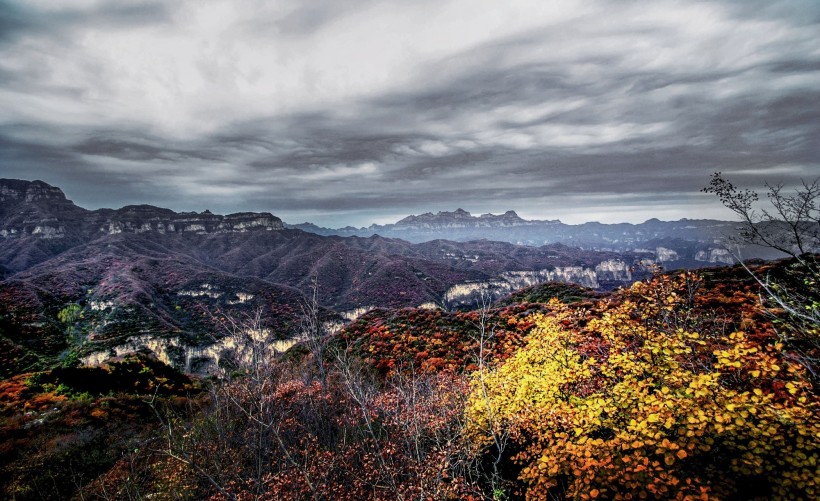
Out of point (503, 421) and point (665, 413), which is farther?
point (503, 421)

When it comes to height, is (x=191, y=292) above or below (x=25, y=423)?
below

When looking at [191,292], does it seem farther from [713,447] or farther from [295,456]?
[713,447]

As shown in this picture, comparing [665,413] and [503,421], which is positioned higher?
[665,413]

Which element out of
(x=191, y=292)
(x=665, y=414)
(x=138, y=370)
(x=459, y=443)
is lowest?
(x=191, y=292)

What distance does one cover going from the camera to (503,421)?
18.3 metres

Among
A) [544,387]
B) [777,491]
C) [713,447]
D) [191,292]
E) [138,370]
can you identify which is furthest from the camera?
[191,292]

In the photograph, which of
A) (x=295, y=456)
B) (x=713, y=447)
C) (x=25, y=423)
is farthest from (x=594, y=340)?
(x=25, y=423)

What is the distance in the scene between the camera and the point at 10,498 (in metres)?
17.1

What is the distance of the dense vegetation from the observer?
10898 mm

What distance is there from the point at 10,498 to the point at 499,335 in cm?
3484

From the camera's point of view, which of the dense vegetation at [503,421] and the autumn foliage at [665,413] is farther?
the dense vegetation at [503,421]

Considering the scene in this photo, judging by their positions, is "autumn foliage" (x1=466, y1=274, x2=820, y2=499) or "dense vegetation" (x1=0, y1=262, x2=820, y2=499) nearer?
"autumn foliage" (x1=466, y1=274, x2=820, y2=499)

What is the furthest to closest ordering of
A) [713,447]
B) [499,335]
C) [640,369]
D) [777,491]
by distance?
[499,335] → [640,369] → [713,447] → [777,491]

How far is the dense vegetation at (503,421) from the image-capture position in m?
10.9
